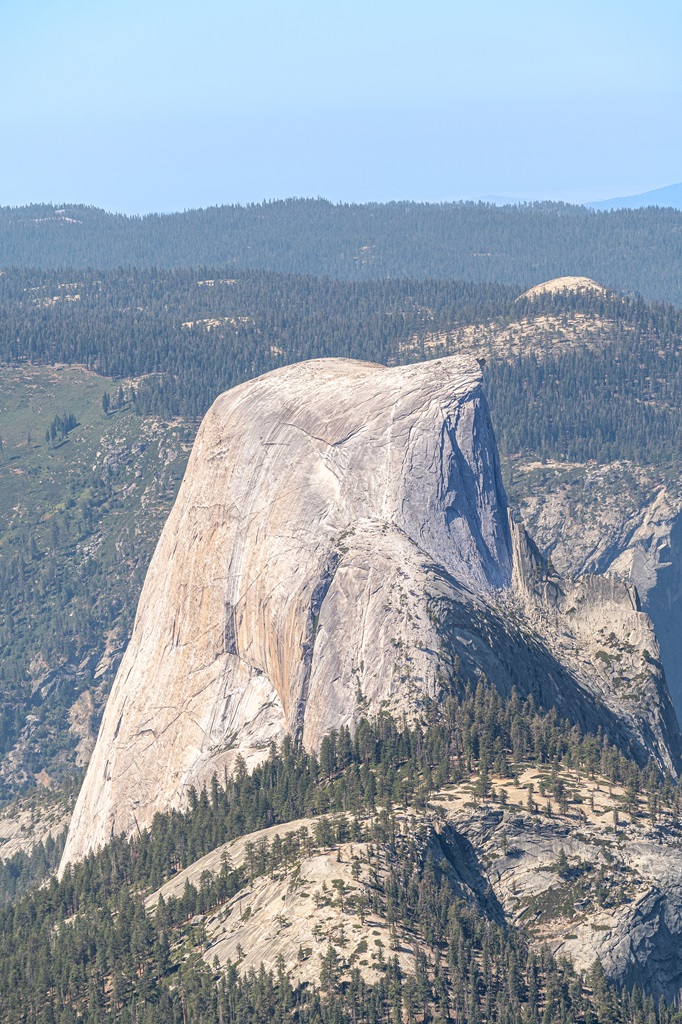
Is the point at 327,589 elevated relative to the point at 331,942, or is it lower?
elevated

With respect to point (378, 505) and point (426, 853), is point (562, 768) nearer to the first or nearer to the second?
point (426, 853)

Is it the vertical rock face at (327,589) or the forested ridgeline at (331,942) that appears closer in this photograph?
the forested ridgeline at (331,942)

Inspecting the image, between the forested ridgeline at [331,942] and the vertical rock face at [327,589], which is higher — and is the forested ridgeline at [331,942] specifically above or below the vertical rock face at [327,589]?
below

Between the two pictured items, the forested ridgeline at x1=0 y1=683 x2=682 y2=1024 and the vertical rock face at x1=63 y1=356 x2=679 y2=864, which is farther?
the vertical rock face at x1=63 y1=356 x2=679 y2=864

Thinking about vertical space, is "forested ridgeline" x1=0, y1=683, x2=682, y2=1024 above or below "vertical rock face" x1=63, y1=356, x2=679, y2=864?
below

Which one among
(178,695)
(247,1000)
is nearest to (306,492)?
(178,695)
